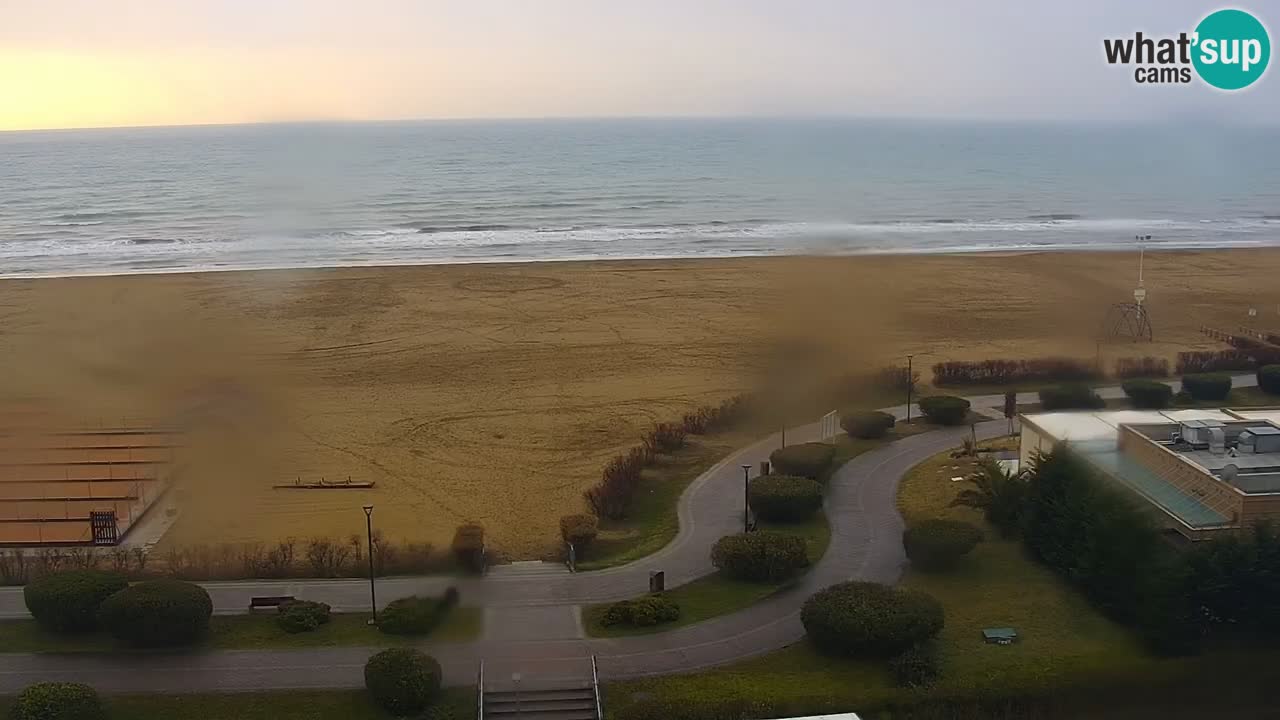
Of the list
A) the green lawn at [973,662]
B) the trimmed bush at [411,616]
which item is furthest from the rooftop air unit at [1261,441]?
the trimmed bush at [411,616]

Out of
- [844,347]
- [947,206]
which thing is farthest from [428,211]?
[844,347]

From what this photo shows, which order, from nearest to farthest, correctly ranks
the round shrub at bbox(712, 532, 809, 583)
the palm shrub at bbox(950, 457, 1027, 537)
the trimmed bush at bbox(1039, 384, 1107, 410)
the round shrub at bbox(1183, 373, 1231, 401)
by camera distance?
the round shrub at bbox(712, 532, 809, 583), the palm shrub at bbox(950, 457, 1027, 537), the trimmed bush at bbox(1039, 384, 1107, 410), the round shrub at bbox(1183, 373, 1231, 401)

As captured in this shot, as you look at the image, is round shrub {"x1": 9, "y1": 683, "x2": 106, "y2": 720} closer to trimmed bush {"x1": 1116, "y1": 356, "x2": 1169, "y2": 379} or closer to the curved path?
the curved path

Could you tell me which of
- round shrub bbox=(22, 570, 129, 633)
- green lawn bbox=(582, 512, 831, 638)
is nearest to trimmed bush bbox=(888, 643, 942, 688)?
green lawn bbox=(582, 512, 831, 638)

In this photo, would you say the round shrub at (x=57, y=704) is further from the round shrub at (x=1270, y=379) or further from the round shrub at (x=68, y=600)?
the round shrub at (x=1270, y=379)

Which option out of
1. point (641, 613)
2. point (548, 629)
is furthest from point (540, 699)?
point (641, 613)

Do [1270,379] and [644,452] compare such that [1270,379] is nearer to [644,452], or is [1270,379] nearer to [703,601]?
[644,452]
